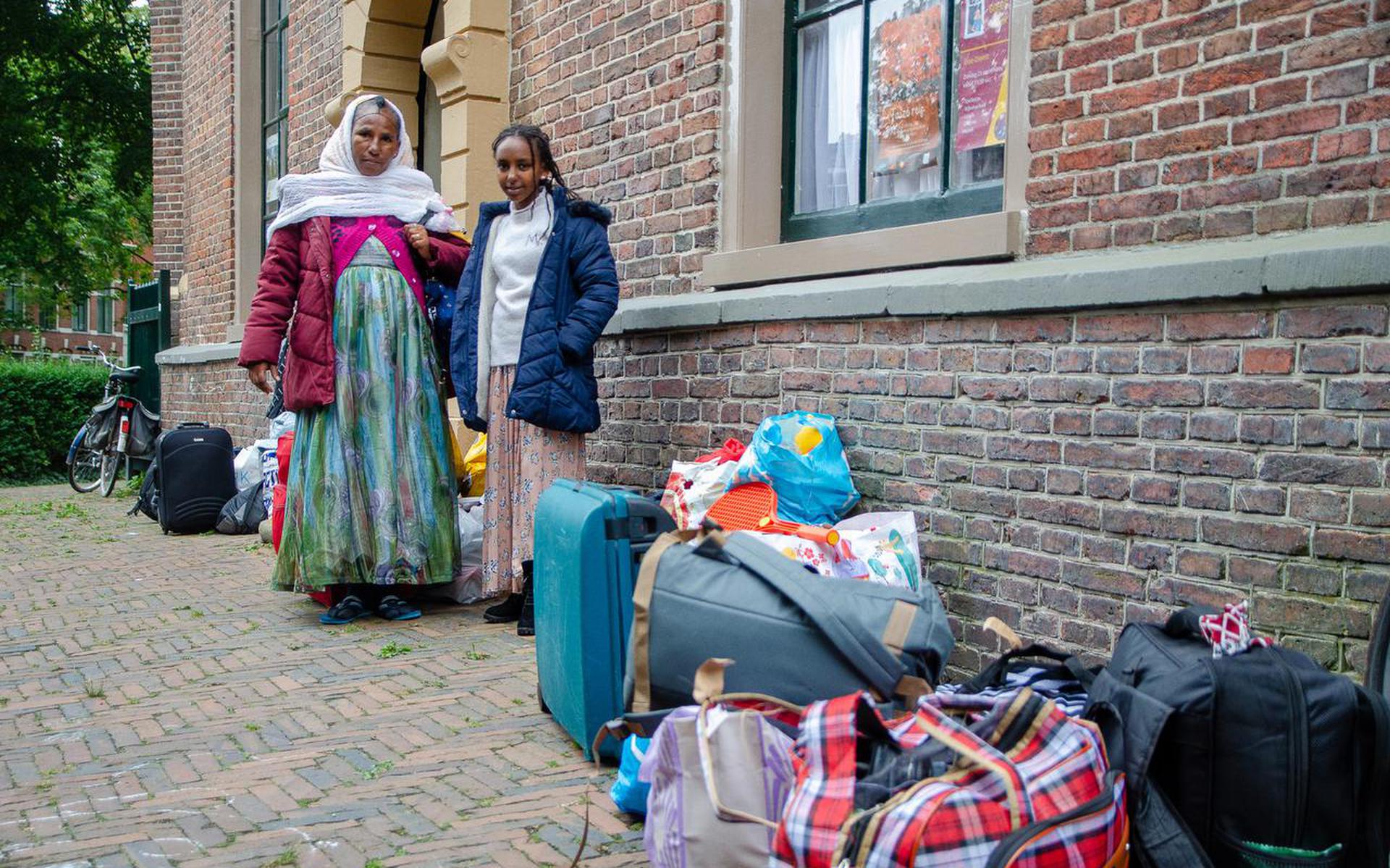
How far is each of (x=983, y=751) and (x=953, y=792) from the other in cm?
11

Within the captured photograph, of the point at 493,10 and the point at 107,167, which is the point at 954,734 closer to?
the point at 493,10

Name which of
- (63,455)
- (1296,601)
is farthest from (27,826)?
(63,455)

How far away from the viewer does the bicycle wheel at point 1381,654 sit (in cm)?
264

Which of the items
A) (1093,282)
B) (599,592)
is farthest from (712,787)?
(1093,282)

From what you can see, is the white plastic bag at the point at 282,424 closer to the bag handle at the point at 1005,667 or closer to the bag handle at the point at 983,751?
the bag handle at the point at 1005,667

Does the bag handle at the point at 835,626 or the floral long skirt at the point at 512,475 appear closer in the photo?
the bag handle at the point at 835,626

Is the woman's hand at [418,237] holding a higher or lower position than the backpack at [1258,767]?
higher

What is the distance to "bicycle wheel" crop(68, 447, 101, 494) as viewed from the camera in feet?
42.9

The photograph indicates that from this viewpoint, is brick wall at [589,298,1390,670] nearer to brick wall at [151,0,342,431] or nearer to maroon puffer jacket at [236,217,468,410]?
maroon puffer jacket at [236,217,468,410]

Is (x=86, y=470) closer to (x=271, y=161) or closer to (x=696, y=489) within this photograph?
(x=271, y=161)

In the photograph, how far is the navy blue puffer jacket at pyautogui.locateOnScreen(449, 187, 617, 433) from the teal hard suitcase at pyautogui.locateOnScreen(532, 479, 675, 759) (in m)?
1.53

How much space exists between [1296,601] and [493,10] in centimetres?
546

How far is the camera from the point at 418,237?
5.49 m

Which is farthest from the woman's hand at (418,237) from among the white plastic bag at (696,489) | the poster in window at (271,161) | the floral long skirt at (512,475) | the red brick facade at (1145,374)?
the poster in window at (271,161)
